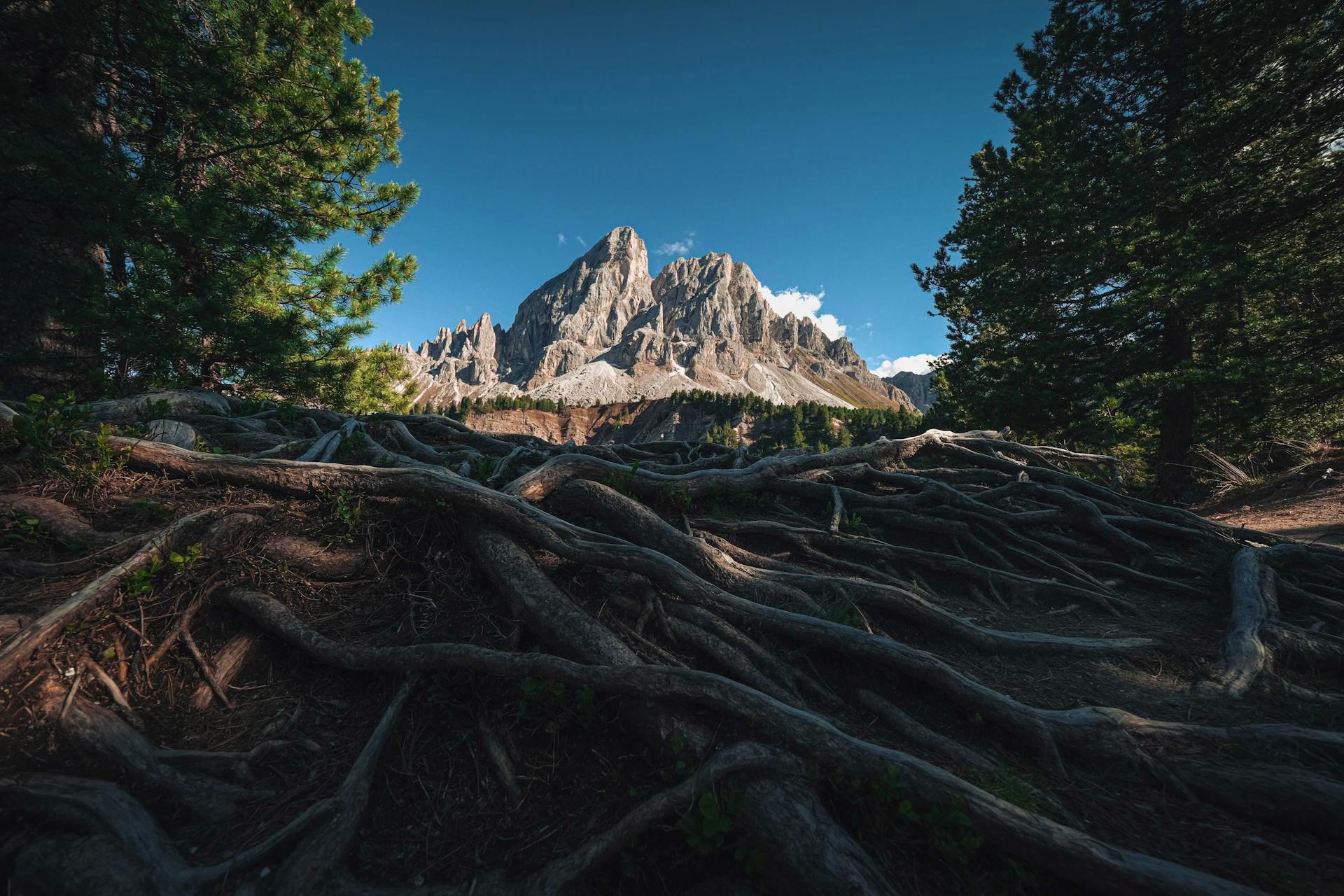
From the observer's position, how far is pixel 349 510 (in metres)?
3.79

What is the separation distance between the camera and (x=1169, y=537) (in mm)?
6297

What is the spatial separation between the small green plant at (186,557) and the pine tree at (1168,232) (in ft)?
52.3

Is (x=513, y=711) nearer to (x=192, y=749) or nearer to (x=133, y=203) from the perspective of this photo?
(x=192, y=749)

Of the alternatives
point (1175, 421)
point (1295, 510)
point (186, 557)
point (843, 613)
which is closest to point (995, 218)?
point (1175, 421)

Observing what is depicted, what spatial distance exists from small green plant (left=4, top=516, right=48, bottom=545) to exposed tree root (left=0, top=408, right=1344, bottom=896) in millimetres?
93

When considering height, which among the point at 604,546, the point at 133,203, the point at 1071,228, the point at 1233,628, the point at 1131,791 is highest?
the point at 1071,228

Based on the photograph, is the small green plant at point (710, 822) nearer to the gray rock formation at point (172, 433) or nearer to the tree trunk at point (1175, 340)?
the gray rock formation at point (172, 433)

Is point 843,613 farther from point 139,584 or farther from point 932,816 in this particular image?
point 139,584

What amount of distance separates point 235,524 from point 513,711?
2.73 metres

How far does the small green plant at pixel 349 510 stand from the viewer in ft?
12.3

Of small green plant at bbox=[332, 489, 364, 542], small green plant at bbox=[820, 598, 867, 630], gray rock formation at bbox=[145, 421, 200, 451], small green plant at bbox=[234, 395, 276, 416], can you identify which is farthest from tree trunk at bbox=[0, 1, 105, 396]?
small green plant at bbox=[820, 598, 867, 630]

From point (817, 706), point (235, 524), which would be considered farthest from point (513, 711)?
point (235, 524)

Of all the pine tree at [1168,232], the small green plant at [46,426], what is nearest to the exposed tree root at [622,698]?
the small green plant at [46,426]

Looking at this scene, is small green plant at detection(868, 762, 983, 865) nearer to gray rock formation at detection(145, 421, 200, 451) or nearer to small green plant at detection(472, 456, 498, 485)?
small green plant at detection(472, 456, 498, 485)
